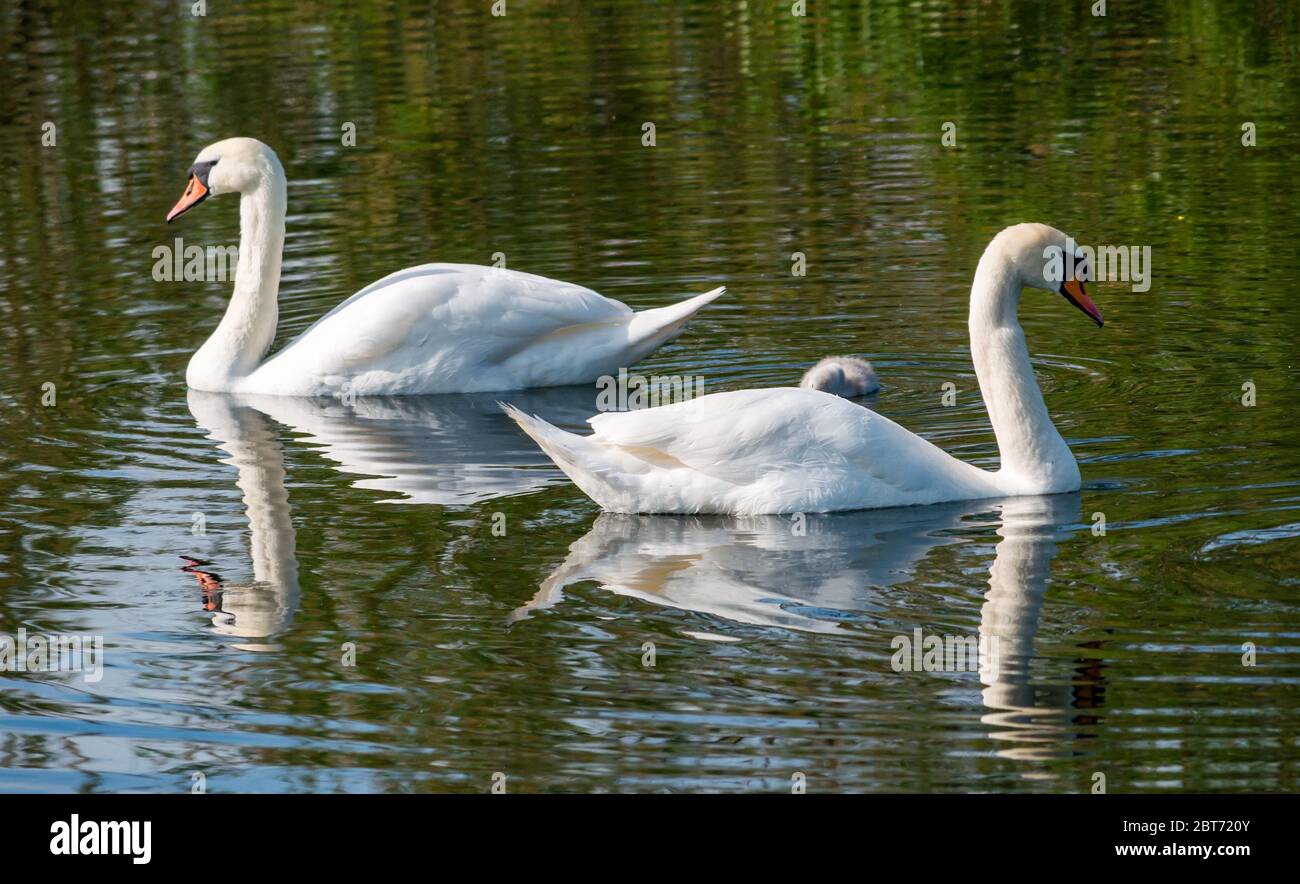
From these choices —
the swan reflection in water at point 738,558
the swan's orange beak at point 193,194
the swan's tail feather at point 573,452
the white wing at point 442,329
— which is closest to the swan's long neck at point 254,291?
the swan's orange beak at point 193,194

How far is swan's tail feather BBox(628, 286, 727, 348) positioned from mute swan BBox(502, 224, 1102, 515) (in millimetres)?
2439

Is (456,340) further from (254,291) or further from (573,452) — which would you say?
(573,452)

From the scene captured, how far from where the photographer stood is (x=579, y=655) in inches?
271

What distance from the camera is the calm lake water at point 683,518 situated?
6199 millimetres

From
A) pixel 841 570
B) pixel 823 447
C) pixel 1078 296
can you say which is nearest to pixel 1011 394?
pixel 1078 296

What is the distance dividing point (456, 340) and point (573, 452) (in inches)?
116

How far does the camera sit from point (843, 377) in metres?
10.2

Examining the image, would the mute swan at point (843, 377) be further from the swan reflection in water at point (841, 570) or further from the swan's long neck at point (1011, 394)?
the swan reflection in water at point (841, 570)

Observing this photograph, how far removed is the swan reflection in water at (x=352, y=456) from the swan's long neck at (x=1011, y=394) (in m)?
2.04

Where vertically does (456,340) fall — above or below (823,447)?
above

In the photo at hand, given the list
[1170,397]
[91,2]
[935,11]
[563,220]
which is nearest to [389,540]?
[1170,397]

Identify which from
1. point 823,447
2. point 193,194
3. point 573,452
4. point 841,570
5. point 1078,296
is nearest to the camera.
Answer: point 841,570

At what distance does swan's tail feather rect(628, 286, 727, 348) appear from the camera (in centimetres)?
1088

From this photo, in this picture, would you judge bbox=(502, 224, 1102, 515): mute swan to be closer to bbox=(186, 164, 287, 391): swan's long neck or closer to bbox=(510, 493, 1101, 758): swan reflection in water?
bbox=(510, 493, 1101, 758): swan reflection in water
